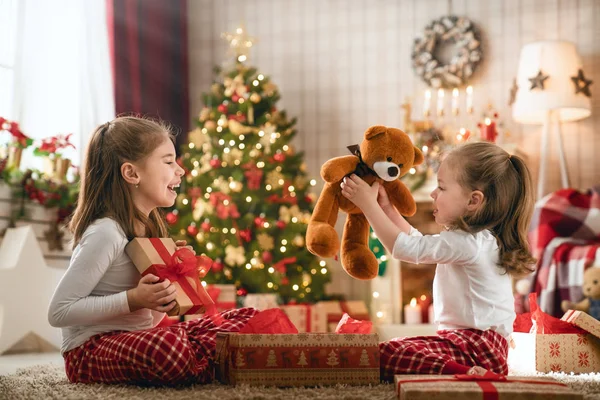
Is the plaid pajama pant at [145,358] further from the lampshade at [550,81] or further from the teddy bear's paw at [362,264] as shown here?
the lampshade at [550,81]

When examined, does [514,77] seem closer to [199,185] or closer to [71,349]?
[199,185]

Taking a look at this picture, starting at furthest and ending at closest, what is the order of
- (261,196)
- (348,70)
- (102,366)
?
(348,70)
(261,196)
(102,366)

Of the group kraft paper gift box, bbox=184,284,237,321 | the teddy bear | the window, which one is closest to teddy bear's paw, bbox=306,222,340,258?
the teddy bear

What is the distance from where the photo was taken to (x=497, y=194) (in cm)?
177

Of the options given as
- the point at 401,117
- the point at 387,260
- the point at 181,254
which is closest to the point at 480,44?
the point at 401,117

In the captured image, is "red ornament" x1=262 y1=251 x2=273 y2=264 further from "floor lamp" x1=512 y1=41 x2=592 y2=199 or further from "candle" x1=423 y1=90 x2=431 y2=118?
"floor lamp" x1=512 y1=41 x2=592 y2=199

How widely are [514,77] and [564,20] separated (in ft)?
1.41

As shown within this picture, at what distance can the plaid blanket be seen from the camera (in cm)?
321

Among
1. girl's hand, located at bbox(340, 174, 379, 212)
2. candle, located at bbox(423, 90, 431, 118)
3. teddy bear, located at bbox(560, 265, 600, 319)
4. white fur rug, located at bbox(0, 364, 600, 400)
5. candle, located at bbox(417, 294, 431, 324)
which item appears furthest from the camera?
candle, located at bbox(423, 90, 431, 118)

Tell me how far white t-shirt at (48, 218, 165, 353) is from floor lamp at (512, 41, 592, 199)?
279cm

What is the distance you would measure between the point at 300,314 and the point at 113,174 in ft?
7.07

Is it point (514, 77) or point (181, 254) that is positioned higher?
point (514, 77)

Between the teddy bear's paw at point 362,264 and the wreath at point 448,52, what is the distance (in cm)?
285

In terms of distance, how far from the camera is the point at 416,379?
1.34 m
